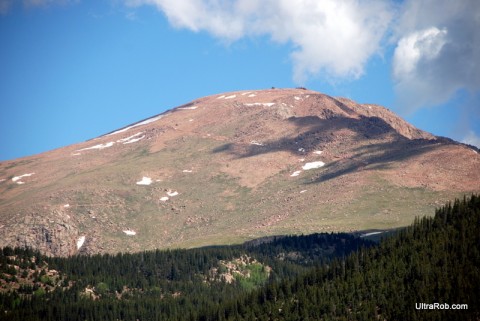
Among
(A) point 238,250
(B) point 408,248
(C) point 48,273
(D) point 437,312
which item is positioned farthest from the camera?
(A) point 238,250

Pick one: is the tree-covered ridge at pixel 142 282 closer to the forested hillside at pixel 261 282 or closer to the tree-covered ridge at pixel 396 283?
the forested hillside at pixel 261 282

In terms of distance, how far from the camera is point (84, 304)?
15038 centimetres

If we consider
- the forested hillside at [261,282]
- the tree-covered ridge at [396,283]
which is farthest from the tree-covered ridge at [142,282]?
the tree-covered ridge at [396,283]

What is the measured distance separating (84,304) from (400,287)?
67.2 metres

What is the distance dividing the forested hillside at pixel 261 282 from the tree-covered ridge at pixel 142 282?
0.26 m

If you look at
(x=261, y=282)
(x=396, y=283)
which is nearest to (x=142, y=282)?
(x=261, y=282)

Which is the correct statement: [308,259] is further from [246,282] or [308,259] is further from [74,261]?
[74,261]

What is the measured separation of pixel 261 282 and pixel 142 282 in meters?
29.8

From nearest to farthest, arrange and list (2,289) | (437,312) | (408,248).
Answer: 1. (437,312)
2. (408,248)
3. (2,289)

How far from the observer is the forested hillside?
11994 centimetres

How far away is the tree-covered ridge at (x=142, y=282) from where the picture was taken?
5773 inches

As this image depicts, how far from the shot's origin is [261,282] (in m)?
178

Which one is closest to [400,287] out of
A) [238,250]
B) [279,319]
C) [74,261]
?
[279,319]

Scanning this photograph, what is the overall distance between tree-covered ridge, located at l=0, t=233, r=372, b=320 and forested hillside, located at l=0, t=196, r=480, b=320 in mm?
258
